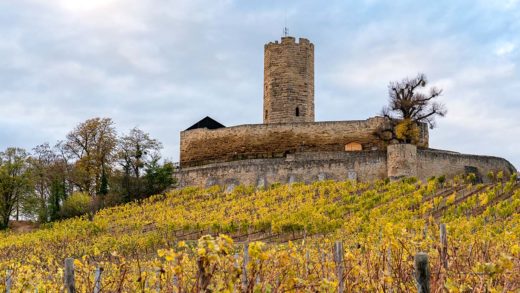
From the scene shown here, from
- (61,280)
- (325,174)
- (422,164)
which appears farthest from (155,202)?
(61,280)

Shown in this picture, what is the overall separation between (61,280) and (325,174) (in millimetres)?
19156

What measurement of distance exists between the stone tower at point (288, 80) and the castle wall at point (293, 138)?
1705 mm

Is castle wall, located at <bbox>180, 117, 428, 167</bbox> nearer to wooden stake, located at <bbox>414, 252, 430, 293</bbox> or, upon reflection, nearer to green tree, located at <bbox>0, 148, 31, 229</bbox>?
green tree, located at <bbox>0, 148, 31, 229</bbox>

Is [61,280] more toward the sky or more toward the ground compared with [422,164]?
more toward the ground

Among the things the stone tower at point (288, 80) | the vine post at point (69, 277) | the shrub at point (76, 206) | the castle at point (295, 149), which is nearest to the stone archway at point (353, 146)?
the castle at point (295, 149)

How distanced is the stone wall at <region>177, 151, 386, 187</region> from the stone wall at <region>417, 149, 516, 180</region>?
1616 mm

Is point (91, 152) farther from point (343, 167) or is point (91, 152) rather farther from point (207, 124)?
point (343, 167)

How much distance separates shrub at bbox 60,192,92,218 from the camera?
30.5 metres

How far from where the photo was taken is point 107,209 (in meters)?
29.6

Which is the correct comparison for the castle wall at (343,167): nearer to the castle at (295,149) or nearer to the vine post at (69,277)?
the castle at (295,149)

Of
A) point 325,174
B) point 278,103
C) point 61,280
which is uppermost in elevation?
point 278,103

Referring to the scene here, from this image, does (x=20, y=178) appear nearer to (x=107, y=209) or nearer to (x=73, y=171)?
(x=73, y=171)

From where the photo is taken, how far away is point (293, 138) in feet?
103

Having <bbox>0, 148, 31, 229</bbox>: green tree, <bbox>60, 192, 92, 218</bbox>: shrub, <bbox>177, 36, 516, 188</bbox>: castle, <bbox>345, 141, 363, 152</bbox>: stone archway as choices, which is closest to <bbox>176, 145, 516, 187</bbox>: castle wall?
<bbox>177, 36, 516, 188</bbox>: castle
